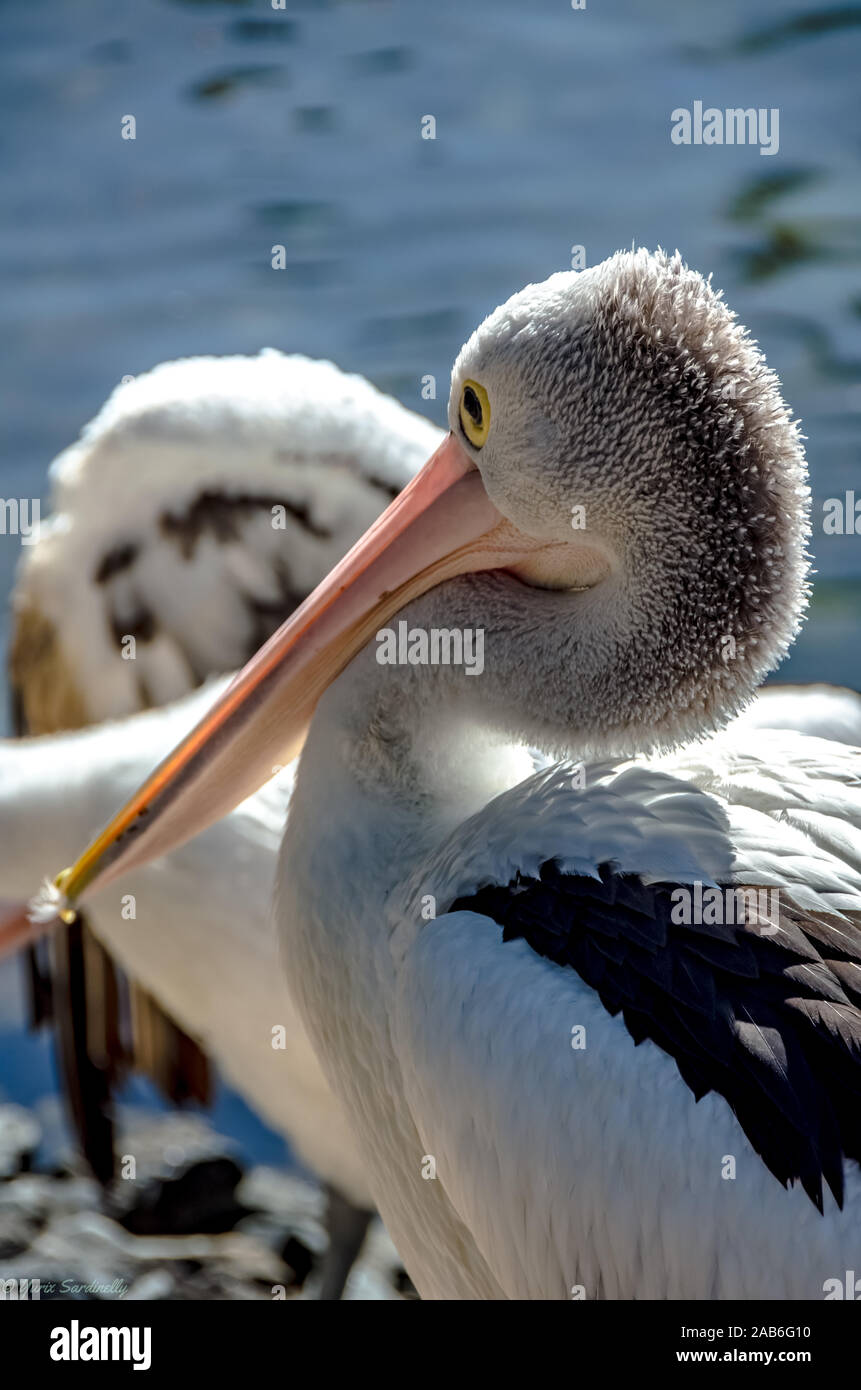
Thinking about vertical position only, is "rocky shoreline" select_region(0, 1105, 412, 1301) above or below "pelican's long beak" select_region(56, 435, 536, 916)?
below

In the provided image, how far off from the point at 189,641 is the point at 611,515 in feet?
5.76

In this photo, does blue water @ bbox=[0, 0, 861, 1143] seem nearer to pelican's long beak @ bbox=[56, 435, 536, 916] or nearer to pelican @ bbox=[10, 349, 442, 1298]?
pelican @ bbox=[10, 349, 442, 1298]

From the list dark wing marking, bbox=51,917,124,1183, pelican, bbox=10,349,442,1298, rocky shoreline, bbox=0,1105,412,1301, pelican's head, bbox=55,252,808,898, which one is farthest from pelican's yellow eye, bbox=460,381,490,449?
Answer: dark wing marking, bbox=51,917,124,1183

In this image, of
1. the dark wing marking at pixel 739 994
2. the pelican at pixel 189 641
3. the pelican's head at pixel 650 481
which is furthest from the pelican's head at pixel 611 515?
the pelican at pixel 189 641

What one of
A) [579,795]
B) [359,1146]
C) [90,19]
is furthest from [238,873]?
[90,19]

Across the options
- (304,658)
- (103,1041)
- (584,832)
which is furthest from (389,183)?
(584,832)

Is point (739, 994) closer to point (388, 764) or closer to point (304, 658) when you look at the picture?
point (388, 764)

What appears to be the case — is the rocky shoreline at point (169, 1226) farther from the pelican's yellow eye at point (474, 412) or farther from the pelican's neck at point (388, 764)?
the pelican's yellow eye at point (474, 412)

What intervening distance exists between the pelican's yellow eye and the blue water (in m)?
3.76

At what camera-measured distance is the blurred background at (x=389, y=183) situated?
623 centimetres

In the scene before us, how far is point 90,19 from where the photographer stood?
752 cm

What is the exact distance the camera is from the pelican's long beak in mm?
2062

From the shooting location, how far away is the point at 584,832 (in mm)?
1924

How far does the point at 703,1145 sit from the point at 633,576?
0.61 meters
